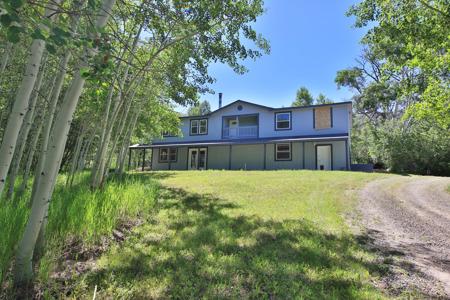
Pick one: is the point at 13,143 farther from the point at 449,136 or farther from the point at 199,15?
the point at 449,136

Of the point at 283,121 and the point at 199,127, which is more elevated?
the point at 283,121

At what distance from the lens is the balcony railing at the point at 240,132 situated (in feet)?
70.3

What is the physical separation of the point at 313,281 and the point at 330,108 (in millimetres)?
17502

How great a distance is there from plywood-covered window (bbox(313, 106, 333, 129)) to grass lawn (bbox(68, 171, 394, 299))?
13.2 metres

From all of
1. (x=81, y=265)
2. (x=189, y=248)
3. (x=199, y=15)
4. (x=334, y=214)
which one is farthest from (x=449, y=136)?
(x=81, y=265)

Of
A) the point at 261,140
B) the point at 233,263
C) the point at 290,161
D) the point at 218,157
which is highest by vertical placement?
the point at 261,140

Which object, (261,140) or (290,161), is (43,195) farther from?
(290,161)

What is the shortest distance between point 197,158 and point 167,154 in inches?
120

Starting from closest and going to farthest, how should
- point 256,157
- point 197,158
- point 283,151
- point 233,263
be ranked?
point 233,263, point 283,151, point 256,157, point 197,158

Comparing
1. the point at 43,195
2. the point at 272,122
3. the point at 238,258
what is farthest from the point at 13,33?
the point at 272,122

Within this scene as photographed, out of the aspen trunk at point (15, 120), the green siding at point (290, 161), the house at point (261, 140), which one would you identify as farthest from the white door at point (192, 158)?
the aspen trunk at point (15, 120)

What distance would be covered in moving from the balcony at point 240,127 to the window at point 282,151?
2220 millimetres

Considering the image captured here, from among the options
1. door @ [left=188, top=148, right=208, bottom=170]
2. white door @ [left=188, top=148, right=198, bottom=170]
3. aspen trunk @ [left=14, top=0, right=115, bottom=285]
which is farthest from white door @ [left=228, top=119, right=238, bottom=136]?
aspen trunk @ [left=14, top=0, right=115, bottom=285]

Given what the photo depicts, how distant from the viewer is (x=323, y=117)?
1895 cm
